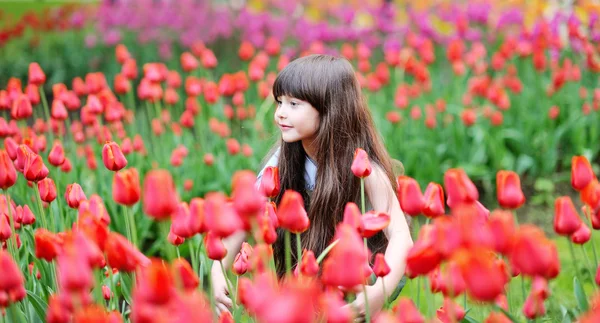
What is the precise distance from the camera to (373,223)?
1.66 metres

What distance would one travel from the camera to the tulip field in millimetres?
1240

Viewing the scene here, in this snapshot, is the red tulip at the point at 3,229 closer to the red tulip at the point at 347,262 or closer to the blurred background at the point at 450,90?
the red tulip at the point at 347,262

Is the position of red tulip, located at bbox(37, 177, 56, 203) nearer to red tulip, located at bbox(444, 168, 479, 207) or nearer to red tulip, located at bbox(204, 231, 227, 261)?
red tulip, located at bbox(204, 231, 227, 261)

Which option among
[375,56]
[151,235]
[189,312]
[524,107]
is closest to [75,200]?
[189,312]

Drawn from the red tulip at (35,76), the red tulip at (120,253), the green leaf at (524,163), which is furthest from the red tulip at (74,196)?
the green leaf at (524,163)

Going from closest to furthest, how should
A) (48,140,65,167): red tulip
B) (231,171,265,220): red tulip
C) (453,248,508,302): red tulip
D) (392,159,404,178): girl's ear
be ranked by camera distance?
(453,248,508,302): red tulip → (231,171,265,220): red tulip → (48,140,65,167): red tulip → (392,159,404,178): girl's ear

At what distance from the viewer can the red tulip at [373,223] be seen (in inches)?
64.4

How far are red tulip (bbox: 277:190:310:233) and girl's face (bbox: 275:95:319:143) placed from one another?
99 centimetres

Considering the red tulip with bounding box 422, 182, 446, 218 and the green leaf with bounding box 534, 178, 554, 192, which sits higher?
the red tulip with bounding box 422, 182, 446, 218

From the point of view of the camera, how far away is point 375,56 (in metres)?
7.18

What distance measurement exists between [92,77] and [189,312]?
9.71 feet

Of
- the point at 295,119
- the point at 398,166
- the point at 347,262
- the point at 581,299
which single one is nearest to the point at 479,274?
the point at 347,262

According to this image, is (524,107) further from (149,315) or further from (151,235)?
(149,315)

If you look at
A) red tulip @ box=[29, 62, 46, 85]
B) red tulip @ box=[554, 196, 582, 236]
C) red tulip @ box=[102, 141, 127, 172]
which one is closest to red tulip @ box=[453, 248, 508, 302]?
red tulip @ box=[554, 196, 582, 236]
